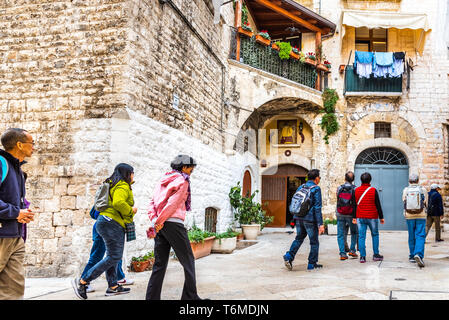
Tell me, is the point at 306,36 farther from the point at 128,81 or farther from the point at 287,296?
the point at 287,296

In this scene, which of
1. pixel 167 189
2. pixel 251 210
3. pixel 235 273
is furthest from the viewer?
pixel 251 210

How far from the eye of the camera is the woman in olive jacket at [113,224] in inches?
162

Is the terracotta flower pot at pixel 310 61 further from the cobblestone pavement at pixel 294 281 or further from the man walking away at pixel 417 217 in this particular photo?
the man walking away at pixel 417 217

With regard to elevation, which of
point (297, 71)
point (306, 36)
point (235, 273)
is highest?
point (306, 36)

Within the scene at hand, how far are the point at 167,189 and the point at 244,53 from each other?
8741 mm

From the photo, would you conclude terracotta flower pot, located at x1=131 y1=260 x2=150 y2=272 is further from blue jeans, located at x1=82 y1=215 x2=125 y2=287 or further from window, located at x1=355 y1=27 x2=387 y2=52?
window, located at x1=355 y1=27 x2=387 y2=52

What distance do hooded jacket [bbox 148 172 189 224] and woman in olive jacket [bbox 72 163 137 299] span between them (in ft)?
1.83

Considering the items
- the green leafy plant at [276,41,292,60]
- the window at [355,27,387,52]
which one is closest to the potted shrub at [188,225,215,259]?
the green leafy plant at [276,41,292,60]

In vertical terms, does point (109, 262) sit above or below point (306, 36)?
below

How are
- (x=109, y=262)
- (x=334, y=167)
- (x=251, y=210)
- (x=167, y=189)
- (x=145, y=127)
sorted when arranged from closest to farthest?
(x=167, y=189) < (x=109, y=262) < (x=145, y=127) < (x=251, y=210) < (x=334, y=167)

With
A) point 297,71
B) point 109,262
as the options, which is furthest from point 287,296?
point 297,71

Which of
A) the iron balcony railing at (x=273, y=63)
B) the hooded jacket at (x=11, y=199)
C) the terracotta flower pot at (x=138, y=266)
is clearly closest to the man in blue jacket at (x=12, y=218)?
the hooded jacket at (x=11, y=199)

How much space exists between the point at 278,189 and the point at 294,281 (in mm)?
10083

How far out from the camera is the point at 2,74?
6.60m
